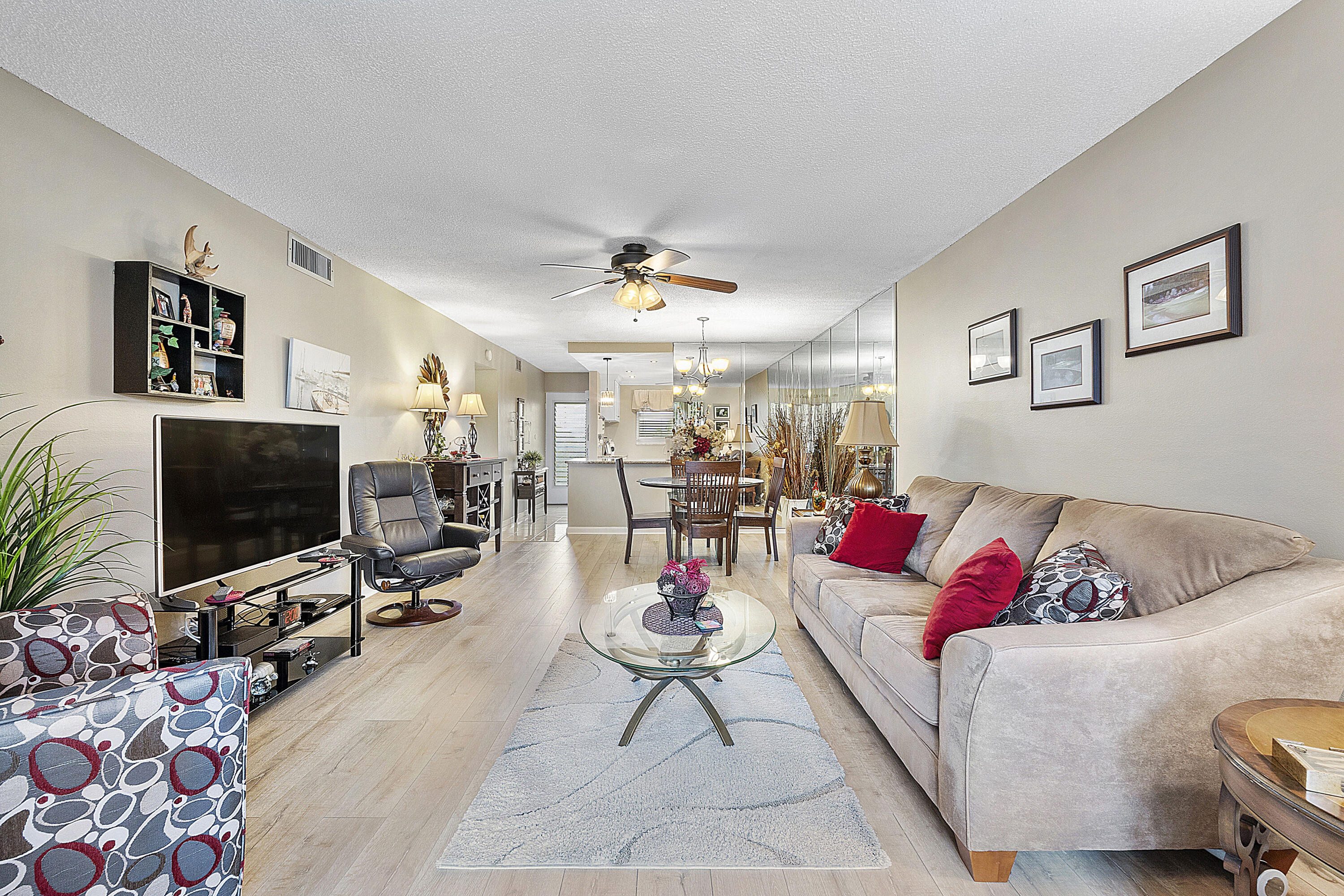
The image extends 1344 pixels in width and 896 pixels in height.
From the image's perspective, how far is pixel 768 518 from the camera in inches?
237

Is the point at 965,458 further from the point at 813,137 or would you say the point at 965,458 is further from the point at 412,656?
the point at 412,656

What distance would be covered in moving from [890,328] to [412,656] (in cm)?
432

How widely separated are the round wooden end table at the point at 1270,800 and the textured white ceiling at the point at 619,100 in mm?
1903

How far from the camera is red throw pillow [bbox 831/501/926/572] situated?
3.47 m

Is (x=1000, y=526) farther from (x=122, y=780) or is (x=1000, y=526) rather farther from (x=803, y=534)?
(x=122, y=780)

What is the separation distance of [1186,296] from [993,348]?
4.53 feet

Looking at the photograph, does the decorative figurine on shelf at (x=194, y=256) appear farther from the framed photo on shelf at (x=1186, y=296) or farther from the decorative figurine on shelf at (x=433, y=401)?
the framed photo on shelf at (x=1186, y=296)

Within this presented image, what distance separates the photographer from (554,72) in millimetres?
2191

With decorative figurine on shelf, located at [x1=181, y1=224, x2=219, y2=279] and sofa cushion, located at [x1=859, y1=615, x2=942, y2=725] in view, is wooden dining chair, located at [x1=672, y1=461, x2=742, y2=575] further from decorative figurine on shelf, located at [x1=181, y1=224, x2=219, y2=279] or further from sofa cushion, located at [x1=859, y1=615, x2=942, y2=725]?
decorative figurine on shelf, located at [x1=181, y1=224, x2=219, y2=279]

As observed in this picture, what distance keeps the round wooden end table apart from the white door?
10493mm

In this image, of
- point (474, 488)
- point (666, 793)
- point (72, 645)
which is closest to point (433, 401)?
point (474, 488)

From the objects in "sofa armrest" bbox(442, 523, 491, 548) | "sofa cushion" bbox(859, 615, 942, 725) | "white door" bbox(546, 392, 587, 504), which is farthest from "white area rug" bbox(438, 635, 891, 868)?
"white door" bbox(546, 392, 587, 504)

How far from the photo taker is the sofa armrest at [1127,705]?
163 cm

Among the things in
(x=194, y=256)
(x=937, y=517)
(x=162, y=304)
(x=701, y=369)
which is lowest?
(x=937, y=517)
